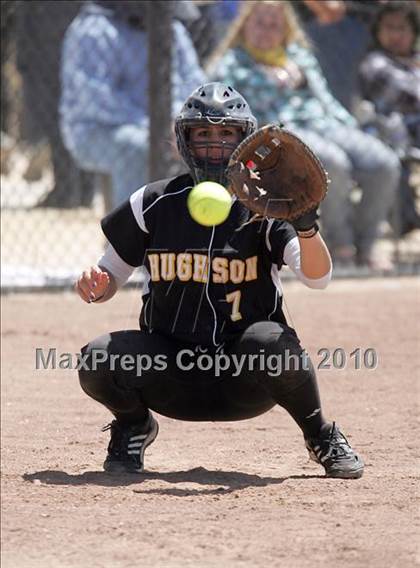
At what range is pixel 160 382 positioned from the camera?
13.1 feet

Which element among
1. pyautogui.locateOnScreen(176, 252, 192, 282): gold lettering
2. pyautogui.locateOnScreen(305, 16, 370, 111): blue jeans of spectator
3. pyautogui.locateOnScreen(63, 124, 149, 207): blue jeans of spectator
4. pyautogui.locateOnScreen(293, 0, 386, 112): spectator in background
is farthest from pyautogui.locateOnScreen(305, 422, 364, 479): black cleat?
pyautogui.locateOnScreen(305, 16, 370, 111): blue jeans of spectator

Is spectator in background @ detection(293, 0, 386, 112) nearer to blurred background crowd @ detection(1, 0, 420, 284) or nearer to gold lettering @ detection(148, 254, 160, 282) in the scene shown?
blurred background crowd @ detection(1, 0, 420, 284)

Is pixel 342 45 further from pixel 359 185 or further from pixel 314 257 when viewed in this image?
pixel 314 257

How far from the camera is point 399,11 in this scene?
896cm

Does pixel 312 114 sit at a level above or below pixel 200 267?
above

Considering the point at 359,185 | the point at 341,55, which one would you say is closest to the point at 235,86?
the point at 359,185

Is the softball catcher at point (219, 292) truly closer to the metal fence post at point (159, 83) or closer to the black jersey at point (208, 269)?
the black jersey at point (208, 269)

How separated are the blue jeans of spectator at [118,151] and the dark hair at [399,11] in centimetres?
203

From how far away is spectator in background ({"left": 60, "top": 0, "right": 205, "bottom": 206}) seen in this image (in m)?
7.89

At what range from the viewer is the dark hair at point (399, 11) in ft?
29.4

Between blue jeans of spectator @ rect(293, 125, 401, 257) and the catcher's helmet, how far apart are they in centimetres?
398

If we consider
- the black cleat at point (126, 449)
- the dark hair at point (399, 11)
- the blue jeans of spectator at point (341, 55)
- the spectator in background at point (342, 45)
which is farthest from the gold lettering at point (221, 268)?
the blue jeans of spectator at point (341, 55)

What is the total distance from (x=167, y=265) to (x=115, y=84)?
423 cm

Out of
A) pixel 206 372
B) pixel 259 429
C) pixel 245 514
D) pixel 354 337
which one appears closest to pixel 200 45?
pixel 354 337
